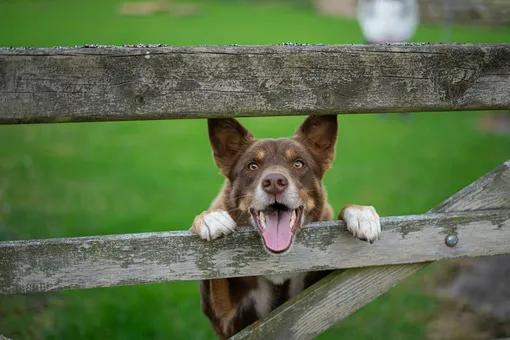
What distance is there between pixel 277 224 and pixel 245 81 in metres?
0.87

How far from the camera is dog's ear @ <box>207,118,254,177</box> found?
3383mm

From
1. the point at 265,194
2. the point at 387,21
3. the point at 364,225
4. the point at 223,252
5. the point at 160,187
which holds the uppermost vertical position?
the point at 387,21

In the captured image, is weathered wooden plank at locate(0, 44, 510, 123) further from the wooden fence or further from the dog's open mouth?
the dog's open mouth

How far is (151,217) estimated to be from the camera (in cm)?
750

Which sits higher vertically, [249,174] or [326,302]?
[249,174]

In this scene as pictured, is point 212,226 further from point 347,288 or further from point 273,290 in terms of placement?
point 273,290

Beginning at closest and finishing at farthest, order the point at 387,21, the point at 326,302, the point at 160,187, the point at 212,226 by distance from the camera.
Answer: the point at 212,226 → the point at 326,302 → the point at 160,187 → the point at 387,21

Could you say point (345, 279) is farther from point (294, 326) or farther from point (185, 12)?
point (185, 12)

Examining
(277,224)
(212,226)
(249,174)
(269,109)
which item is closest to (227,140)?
(249,174)

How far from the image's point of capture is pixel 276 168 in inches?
134

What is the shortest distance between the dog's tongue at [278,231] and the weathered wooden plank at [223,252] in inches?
1.8

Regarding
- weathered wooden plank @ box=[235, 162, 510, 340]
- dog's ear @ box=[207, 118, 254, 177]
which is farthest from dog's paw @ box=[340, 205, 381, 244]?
dog's ear @ box=[207, 118, 254, 177]

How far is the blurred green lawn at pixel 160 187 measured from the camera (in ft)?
15.8

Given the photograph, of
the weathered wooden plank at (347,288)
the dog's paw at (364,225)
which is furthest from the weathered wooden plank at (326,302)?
A: the dog's paw at (364,225)
